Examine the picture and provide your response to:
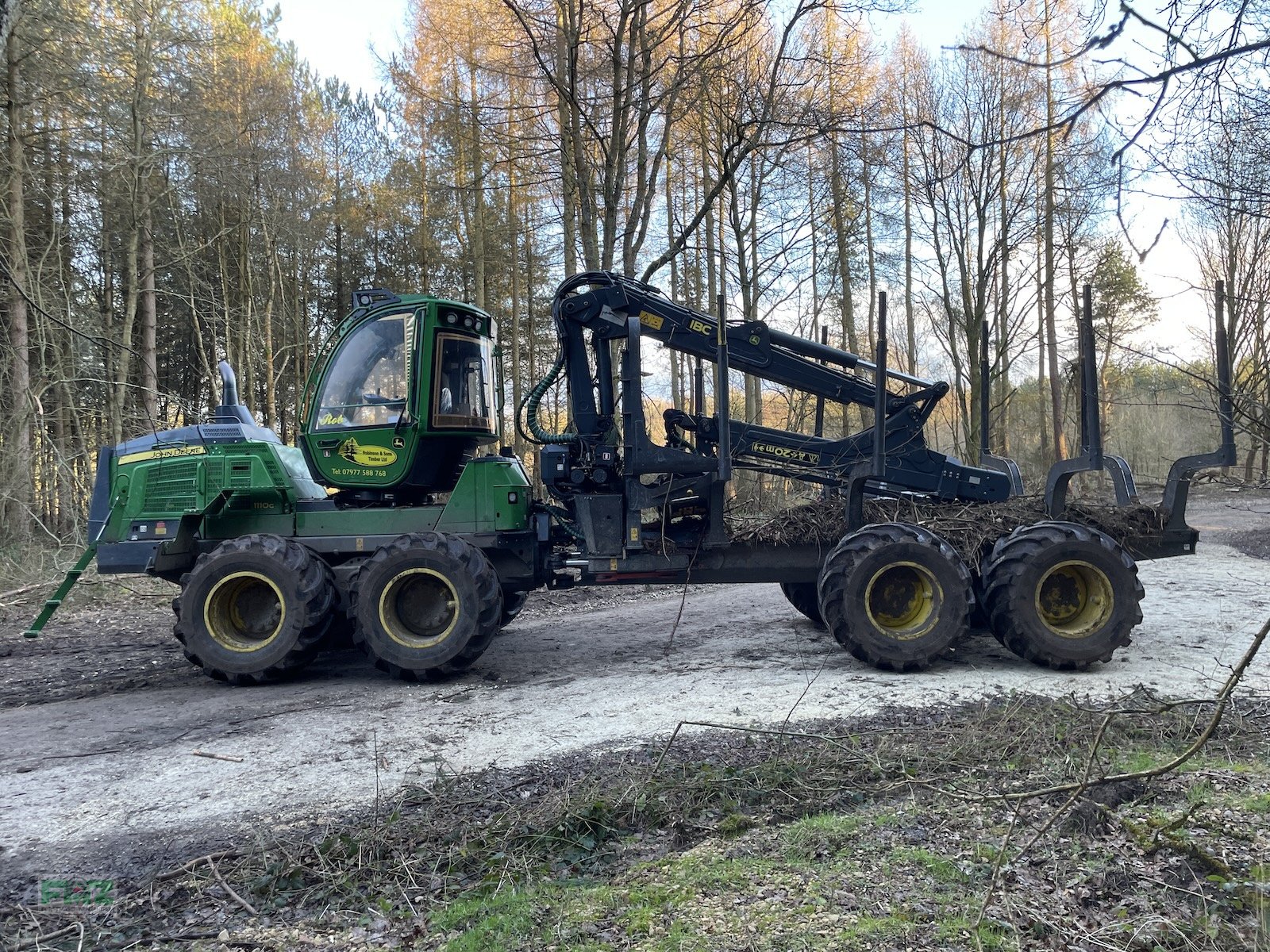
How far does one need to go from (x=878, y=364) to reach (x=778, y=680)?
8.38 feet

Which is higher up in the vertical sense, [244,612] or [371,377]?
[371,377]

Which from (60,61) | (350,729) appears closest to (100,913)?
(350,729)

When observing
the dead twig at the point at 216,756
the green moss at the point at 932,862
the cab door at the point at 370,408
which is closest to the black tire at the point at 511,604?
the cab door at the point at 370,408

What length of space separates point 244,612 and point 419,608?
1449mm

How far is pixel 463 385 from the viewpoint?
7.06 meters

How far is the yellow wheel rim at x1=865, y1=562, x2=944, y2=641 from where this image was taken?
6.13m

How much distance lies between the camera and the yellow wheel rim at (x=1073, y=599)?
20.0 feet

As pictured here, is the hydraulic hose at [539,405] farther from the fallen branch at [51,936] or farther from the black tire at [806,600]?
the fallen branch at [51,936]

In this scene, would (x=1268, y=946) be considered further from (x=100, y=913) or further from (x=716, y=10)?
(x=716, y=10)

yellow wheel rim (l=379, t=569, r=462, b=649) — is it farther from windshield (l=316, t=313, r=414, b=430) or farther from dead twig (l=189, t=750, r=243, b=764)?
dead twig (l=189, t=750, r=243, b=764)

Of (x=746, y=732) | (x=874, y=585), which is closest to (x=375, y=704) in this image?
(x=746, y=732)

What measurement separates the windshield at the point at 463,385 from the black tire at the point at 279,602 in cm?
154

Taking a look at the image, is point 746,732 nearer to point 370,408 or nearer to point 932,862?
point 932,862

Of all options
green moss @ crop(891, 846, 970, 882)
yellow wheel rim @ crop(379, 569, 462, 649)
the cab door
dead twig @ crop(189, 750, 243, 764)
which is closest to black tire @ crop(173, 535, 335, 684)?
yellow wheel rim @ crop(379, 569, 462, 649)
